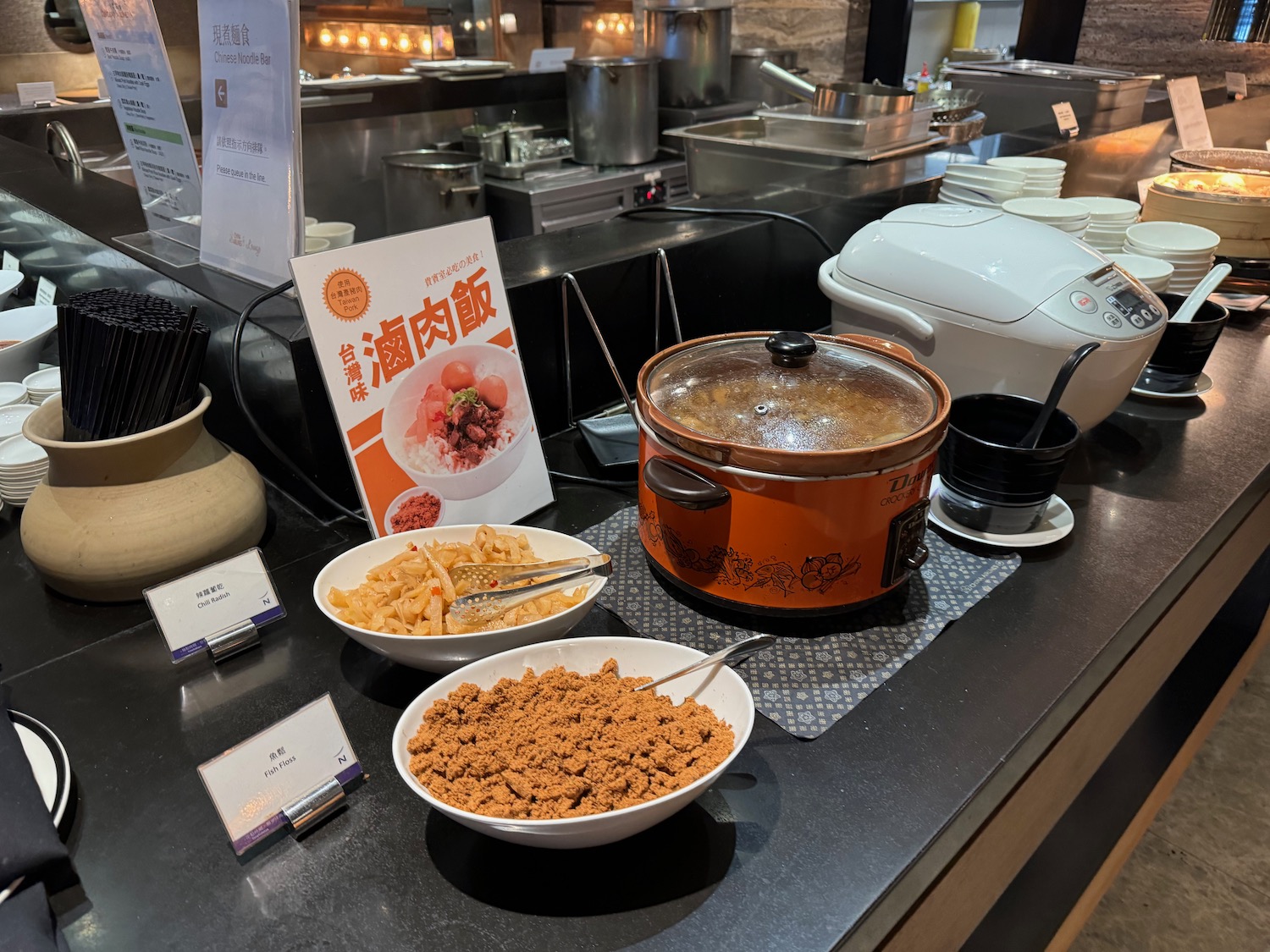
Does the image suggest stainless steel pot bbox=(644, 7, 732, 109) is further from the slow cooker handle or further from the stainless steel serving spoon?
the stainless steel serving spoon

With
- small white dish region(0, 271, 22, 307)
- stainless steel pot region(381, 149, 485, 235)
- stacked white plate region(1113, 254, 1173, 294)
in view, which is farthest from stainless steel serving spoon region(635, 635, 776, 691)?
stainless steel pot region(381, 149, 485, 235)

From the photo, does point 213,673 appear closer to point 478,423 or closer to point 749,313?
point 478,423

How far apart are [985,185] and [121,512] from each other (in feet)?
4.55

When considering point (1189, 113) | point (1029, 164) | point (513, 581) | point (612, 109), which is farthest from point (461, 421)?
point (612, 109)

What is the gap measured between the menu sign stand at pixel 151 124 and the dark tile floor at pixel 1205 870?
6.05ft

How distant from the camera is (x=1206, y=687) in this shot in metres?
1.60

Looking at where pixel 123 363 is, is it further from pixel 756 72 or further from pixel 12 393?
pixel 756 72

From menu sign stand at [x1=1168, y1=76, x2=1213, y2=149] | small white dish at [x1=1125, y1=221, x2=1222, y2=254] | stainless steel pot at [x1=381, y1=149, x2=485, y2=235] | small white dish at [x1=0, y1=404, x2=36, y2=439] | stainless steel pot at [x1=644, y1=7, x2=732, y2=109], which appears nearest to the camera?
small white dish at [x1=0, y1=404, x2=36, y2=439]

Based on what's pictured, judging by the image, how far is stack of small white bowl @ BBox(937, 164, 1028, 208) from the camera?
56.4 inches

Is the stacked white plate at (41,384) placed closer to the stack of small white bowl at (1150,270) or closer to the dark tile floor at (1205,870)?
the stack of small white bowl at (1150,270)

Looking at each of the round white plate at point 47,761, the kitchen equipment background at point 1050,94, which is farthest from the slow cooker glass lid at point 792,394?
the kitchen equipment background at point 1050,94

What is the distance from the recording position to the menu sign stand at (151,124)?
1.09 metres

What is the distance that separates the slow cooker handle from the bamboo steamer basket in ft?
4.62

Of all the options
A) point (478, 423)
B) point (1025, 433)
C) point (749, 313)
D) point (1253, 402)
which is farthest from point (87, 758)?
point (1253, 402)
